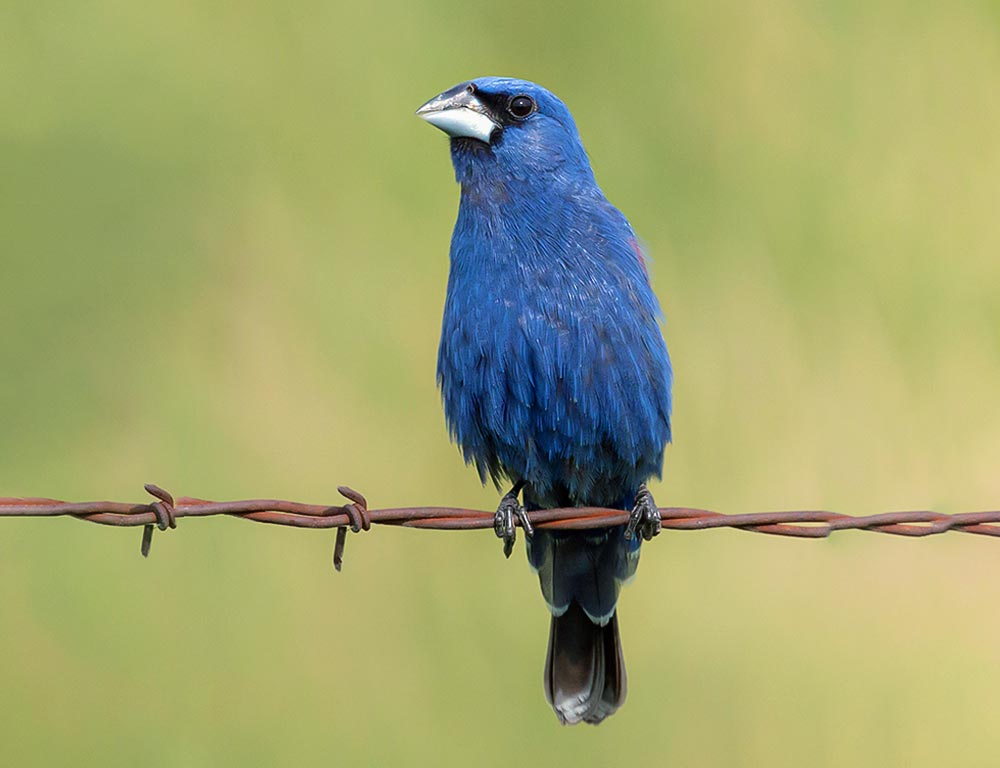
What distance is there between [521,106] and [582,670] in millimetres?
1887

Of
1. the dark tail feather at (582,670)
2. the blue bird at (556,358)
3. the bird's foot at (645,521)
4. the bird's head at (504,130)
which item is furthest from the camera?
the dark tail feather at (582,670)

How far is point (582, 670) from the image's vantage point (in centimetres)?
489

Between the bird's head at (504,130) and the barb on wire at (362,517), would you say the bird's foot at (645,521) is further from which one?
the bird's head at (504,130)

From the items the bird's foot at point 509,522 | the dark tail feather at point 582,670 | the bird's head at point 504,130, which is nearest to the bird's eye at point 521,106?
the bird's head at point 504,130

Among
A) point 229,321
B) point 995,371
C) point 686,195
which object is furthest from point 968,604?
point 229,321

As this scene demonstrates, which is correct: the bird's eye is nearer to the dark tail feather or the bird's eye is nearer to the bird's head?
the bird's head

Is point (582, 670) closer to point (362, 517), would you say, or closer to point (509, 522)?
point (509, 522)

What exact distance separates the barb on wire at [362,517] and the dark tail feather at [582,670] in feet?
4.37

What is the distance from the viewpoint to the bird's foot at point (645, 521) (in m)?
4.23

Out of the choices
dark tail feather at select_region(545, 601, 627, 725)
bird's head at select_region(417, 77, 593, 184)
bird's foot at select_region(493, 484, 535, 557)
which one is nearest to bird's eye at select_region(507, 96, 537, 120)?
bird's head at select_region(417, 77, 593, 184)

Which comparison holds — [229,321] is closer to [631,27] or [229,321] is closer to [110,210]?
[110,210]

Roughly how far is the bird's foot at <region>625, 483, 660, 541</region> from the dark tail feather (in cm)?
56

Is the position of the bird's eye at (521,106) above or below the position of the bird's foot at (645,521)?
above

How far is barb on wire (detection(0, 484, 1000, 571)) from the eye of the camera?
10.7 ft
